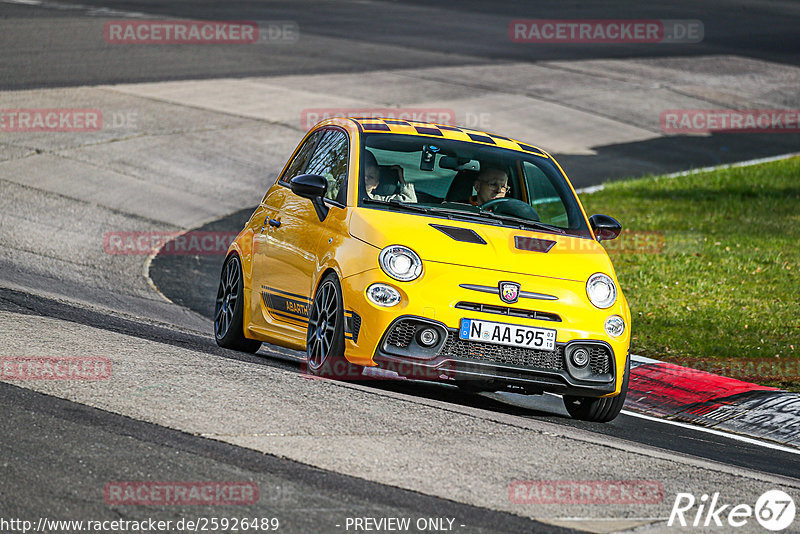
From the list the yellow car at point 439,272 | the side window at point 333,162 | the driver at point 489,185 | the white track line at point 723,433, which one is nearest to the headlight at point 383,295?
the yellow car at point 439,272

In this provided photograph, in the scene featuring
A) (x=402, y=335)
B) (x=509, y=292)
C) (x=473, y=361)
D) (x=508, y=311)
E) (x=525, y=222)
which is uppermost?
(x=525, y=222)

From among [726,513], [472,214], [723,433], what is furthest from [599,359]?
[726,513]

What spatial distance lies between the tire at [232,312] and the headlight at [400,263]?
217 centimetres

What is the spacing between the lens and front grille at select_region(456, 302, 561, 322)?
293 inches

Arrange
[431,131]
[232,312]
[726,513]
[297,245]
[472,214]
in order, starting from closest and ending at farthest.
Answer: [726,513] < [472,214] < [297,245] < [431,131] < [232,312]

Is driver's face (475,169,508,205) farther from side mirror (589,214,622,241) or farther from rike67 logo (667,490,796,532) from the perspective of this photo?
rike67 logo (667,490,796,532)

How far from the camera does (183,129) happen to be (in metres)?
20.8

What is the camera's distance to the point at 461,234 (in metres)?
7.87

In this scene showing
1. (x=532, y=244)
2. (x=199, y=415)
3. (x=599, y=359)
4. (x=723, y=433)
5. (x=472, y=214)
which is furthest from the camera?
(x=723, y=433)

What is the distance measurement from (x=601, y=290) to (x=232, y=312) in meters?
3.16

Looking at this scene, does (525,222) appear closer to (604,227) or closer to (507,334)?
(604,227)

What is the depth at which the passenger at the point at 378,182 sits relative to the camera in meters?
8.39

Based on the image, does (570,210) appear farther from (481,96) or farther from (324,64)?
(324,64)

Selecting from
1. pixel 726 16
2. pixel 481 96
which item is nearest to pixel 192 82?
pixel 481 96
